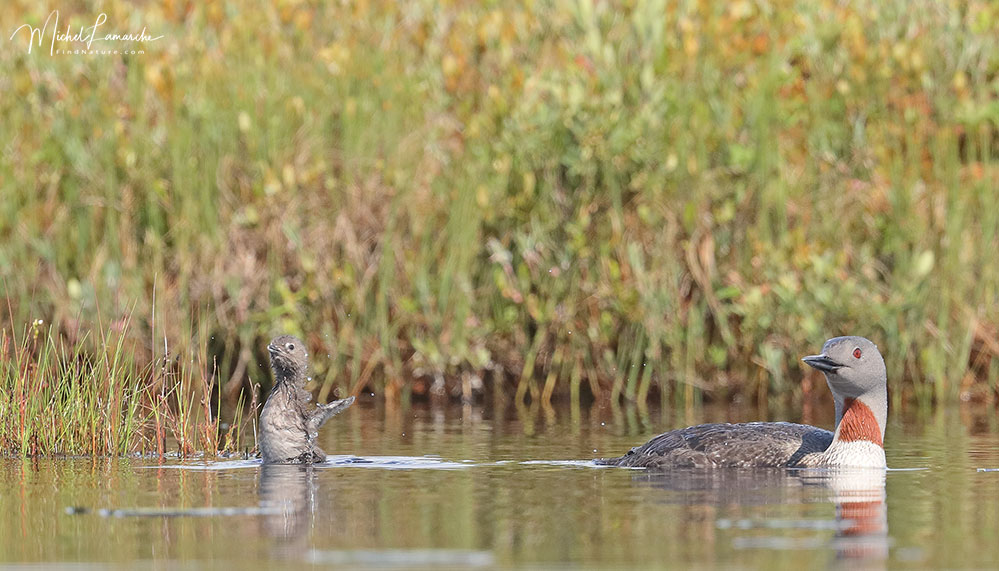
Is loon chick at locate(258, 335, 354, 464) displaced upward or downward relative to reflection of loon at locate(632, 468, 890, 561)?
upward

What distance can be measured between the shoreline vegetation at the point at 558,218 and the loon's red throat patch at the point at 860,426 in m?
4.34

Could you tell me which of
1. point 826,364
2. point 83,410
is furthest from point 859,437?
point 83,410

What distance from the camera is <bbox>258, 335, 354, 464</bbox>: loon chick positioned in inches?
415

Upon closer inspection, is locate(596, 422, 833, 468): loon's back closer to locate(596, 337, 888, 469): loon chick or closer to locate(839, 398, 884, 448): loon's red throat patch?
locate(596, 337, 888, 469): loon chick

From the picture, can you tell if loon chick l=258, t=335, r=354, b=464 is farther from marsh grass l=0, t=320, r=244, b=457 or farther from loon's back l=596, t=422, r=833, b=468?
loon's back l=596, t=422, r=833, b=468

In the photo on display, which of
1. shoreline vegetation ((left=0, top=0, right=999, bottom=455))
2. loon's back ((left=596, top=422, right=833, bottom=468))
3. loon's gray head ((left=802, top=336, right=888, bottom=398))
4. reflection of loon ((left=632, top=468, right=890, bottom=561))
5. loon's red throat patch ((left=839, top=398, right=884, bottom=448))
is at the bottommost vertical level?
reflection of loon ((left=632, top=468, right=890, bottom=561))

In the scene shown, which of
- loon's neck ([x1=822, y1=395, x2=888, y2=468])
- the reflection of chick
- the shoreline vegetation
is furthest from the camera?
the shoreline vegetation

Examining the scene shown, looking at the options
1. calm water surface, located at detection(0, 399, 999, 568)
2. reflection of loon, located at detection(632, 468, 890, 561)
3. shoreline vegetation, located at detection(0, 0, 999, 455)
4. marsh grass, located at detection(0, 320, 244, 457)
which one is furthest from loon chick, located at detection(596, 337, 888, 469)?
shoreline vegetation, located at detection(0, 0, 999, 455)

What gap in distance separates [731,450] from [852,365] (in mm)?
875

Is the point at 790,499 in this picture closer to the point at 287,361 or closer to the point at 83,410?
the point at 287,361

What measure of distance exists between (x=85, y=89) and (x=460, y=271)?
13.5 feet

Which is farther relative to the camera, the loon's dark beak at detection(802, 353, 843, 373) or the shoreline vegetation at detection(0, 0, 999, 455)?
the shoreline vegetation at detection(0, 0, 999, 455)

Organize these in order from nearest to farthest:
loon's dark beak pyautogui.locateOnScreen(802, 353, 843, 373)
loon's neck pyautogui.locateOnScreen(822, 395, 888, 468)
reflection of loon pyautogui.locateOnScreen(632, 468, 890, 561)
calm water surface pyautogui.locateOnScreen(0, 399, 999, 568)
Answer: calm water surface pyautogui.locateOnScreen(0, 399, 999, 568)
reflection of loon pyautogui.locateOnScreen(632, 468, 890, 561)
loon's neck pyautogui.locateOnScreen(822, 395, 888, 468)
loon's dark beak pyautogui.locateOnScreen(802, 353, 843, 373)

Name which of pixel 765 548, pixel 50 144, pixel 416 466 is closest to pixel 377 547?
pixel 765 548
